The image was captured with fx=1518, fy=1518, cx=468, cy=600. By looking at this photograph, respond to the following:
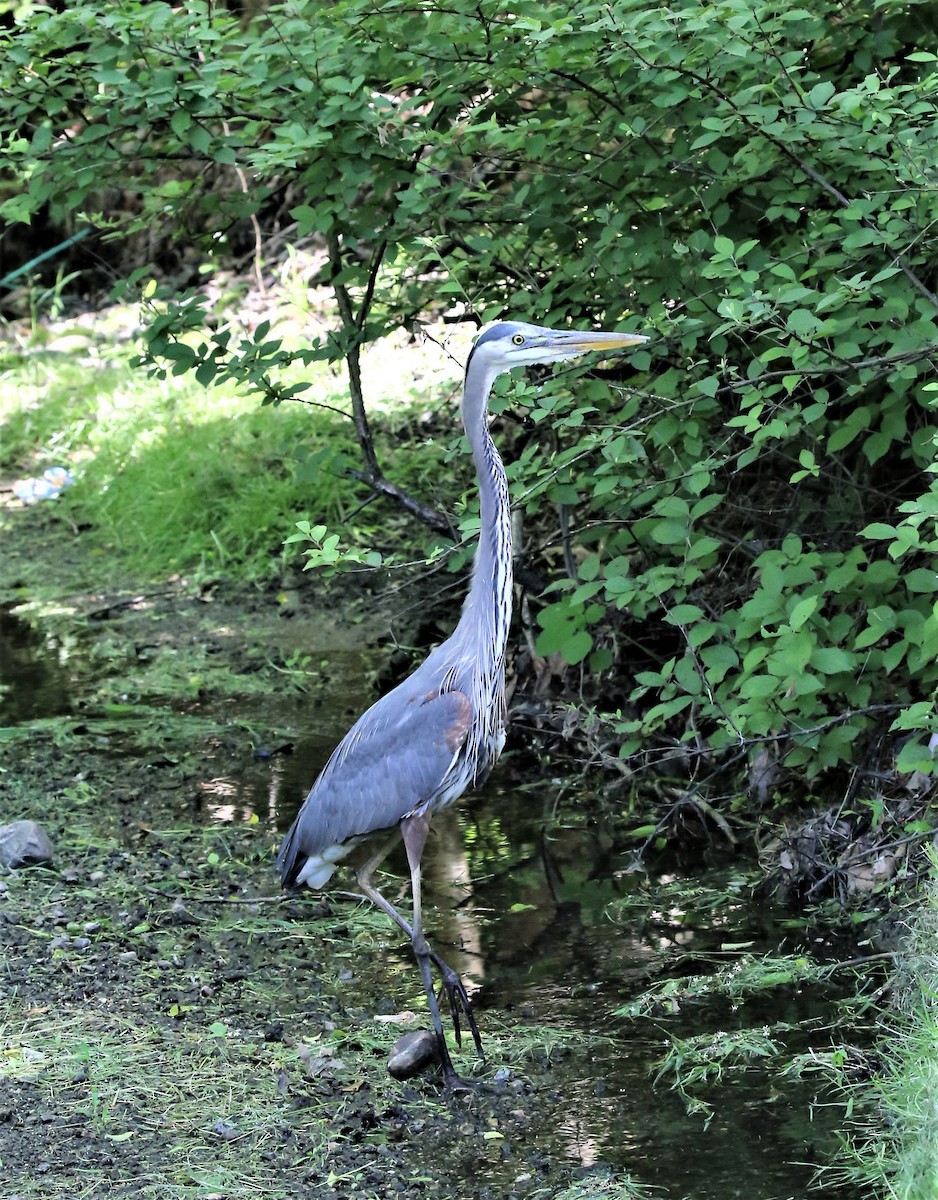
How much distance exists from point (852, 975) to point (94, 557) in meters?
6.36

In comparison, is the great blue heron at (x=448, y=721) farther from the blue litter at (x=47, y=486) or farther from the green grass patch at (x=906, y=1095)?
the blue litter at (x=47, y=486)

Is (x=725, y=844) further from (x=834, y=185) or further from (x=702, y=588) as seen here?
(x=834, y=185)

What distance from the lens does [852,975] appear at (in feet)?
14.5

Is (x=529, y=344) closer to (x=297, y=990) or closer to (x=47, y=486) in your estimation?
(x=297, y=990)

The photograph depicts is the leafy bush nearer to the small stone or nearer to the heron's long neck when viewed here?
the heron's long neck

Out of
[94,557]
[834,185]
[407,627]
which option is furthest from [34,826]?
[94,557]

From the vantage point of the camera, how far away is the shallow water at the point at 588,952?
366 centimetres

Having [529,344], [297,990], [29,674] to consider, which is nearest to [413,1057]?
[297,990]

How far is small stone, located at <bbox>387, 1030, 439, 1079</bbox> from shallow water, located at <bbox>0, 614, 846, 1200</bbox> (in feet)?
0.64

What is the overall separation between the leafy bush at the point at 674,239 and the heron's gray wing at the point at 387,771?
71 cm

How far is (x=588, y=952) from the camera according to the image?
477cm

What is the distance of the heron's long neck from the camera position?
179 inches

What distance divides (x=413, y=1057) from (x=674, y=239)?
2.87 m

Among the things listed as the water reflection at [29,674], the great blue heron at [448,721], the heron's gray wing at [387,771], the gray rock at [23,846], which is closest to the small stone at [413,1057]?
the great blue heron at [448,721]
